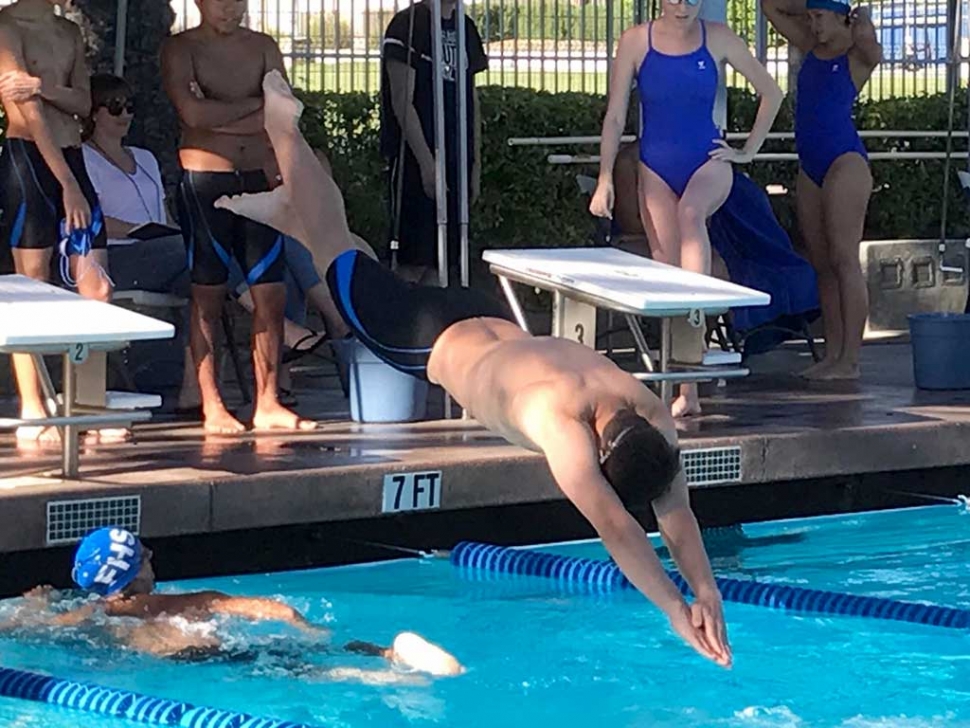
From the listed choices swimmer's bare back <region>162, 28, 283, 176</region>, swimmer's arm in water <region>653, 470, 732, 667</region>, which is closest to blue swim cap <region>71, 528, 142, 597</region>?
swimmer's arm in water <region>653, 470, 732, 667</region>

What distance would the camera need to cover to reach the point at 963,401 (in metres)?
8.62

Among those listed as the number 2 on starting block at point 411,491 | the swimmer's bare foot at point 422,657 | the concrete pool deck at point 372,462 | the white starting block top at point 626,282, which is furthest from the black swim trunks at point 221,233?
the swimmer's bare foot at point 422,657

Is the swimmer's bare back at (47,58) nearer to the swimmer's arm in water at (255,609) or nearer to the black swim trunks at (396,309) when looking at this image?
the black swim trunks at (396,309)

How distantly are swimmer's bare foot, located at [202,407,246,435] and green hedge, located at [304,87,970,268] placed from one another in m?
3.56

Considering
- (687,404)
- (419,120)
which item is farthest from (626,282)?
(419,120)

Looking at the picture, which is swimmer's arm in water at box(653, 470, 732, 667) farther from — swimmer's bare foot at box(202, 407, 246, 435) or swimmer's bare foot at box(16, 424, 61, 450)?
swimmer's bare foot at box(16, 424, 61, 450)

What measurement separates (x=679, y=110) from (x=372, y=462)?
2.22 metres

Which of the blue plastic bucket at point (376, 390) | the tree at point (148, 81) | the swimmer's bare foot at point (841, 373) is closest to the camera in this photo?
the blue plastic bucket at point (376, 390)

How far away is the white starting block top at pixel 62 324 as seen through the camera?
20.1ft

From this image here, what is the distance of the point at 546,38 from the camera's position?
12.6 metres

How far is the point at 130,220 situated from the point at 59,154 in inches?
69.4

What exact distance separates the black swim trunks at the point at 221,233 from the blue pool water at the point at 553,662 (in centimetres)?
129

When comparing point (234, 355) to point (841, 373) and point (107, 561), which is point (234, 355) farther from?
point (841, 373)

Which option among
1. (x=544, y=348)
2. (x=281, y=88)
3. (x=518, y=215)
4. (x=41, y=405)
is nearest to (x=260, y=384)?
(x=41, y=405)
